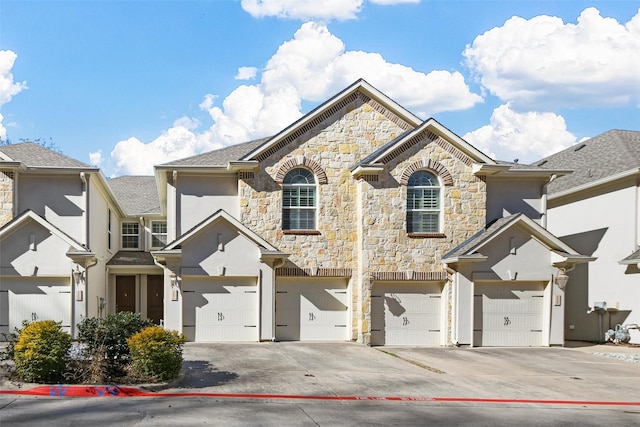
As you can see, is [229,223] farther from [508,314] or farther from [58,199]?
[508,314]

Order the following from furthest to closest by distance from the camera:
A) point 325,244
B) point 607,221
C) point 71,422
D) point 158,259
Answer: point 607,221 → point 325,244 → point 158,259 → point 71,422

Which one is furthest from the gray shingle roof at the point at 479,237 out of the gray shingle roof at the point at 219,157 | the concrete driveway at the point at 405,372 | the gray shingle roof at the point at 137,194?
the gray shingle roof at the point at 137,194

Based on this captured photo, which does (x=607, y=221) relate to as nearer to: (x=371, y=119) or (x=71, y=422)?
(x=371, y=119)

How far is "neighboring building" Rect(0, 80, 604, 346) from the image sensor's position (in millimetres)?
20828

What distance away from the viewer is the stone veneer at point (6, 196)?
21016mm

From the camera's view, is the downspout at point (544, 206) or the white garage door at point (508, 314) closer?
the white garage door at point (508, 314)

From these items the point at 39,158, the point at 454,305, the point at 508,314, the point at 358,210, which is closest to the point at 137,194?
the point at 39,158

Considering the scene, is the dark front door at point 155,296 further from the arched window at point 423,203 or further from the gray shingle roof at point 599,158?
the gray shingle roof at point 599,158

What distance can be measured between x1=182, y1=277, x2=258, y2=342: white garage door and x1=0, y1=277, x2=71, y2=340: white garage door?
152 inches

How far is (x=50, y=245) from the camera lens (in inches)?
813

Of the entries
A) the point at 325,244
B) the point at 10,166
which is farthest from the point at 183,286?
the point at 10,166

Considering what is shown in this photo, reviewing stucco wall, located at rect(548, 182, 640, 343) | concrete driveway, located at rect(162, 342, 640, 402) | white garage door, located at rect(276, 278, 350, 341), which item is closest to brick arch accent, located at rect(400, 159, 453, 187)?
white garage door, located at rect(276, 278, 350, 341)

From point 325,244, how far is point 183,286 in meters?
4.83

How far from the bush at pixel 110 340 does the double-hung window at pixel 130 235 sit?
15863mm
